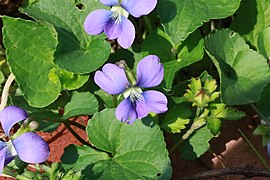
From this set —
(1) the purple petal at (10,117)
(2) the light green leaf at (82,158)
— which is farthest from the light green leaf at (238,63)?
(1) the purple petal at (10,117)

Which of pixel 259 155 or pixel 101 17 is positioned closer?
pixel 101 17

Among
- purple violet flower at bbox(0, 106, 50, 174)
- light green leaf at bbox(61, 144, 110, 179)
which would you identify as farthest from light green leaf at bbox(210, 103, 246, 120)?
purple violet flower at bbox(0, 106, 50, 174)


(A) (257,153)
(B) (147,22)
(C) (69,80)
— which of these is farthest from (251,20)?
(C) (69,80)

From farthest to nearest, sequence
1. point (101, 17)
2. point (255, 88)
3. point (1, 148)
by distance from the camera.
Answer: point (255, 88)
point (101, 17)
point (1, 148)

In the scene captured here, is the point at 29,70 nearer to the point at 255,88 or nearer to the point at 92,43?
the point at 92,43

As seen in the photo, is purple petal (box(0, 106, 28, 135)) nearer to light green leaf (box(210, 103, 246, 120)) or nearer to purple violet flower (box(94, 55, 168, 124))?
purple violet flower (box(94, 55, 168, 124))

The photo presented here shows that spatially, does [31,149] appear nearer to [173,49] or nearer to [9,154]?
[9,154]

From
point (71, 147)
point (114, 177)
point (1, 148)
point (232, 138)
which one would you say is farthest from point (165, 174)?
point (232, 138)
